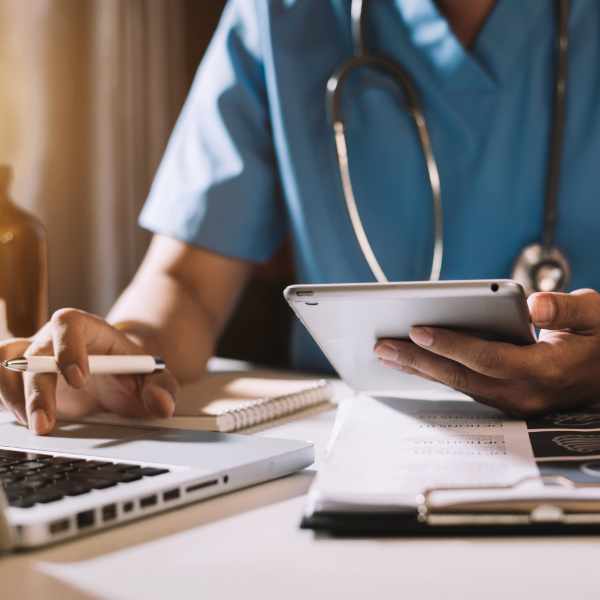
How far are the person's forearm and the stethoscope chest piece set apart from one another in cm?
38

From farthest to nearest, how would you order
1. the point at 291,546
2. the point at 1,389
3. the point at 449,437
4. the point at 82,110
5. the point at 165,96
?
the point at 165,96
the point at 82,110
the point at 1,389
the point at 449,437
the point at 291,546

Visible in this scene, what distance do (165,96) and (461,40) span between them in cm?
81

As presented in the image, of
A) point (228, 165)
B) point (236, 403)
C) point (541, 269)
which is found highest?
point (228, 165)

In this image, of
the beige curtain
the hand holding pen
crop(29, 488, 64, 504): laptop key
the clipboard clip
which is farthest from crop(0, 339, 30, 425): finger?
the beige curtain

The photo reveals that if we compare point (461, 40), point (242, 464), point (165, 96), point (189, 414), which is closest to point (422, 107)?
point (461, 40)

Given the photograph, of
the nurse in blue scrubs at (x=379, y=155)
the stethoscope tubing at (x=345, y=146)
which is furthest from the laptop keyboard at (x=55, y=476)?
the stethoscope tubing at (x=345, y=146)

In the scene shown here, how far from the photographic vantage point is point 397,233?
112 centimetres

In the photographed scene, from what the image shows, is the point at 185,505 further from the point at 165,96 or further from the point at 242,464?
the point at 165,96

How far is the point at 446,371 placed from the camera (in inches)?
25.4

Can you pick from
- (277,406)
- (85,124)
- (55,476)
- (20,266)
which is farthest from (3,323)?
(85,124)

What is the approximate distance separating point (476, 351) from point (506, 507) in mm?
183

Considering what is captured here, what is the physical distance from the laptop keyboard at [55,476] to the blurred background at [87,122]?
103cm

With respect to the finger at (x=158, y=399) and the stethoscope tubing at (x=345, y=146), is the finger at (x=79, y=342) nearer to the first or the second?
the finger at (x=158, y=399)

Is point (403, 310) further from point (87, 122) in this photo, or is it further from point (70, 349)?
point (87, 122)
